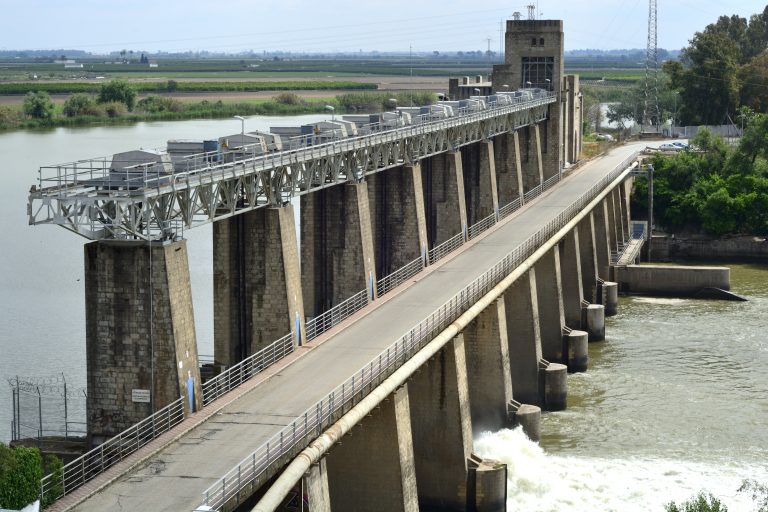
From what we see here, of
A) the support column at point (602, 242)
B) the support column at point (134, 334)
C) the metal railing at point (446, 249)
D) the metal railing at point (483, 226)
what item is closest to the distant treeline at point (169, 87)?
the support column at point (602, 242)

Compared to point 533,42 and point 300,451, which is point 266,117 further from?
point 300,451

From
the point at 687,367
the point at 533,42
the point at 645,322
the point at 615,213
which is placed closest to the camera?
the point at 687,367

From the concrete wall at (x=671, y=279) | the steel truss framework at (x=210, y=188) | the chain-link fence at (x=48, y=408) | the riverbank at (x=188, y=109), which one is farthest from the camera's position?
the riverbank at (x=188, y=109)

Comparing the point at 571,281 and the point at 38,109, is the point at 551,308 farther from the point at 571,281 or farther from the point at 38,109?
the point at 38,109

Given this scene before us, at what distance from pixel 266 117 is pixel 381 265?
88520 mm

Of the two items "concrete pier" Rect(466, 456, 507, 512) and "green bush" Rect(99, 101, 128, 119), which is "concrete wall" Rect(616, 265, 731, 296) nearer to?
"concrete pier" Rect(466, 456, 507, 512)

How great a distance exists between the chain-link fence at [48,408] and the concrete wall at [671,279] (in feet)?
105

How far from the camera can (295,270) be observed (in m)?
33.7

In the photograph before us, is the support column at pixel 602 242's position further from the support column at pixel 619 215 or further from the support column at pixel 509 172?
the support column at pixel 619 215

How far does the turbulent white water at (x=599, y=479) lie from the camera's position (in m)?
34.7

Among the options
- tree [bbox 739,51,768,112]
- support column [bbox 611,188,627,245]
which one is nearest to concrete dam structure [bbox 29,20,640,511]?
support column [bbox 611,188,627,245]

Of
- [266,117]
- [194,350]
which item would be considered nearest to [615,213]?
[194,350]

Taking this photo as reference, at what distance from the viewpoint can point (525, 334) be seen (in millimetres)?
44312

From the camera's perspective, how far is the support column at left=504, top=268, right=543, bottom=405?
44188 mm
